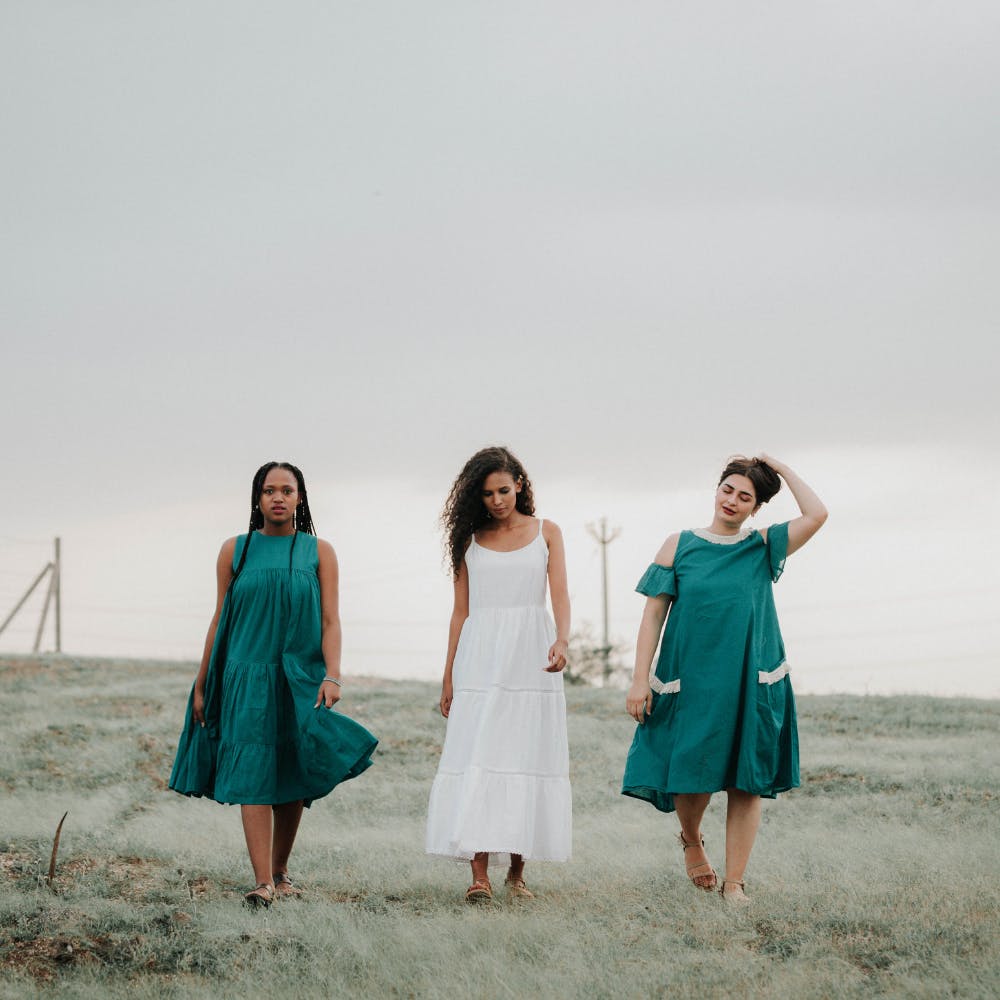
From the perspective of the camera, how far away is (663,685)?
7145 mm

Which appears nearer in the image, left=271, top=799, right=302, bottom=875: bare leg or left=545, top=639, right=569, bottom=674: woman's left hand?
left=545, top=639, right=569, bottom=674: woman's left hand

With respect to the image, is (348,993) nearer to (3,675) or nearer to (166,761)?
(166,761)

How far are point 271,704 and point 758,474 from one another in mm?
2908

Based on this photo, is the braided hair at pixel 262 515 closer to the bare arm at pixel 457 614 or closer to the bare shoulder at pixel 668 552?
the bare arm at pixel 457 614

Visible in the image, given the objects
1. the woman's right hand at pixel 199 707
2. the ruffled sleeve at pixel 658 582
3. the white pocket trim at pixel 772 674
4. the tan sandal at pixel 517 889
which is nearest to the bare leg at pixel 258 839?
the woman's right hand at pixel 199 707

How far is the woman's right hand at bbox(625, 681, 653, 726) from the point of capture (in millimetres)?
7043

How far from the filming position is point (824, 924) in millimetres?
6320

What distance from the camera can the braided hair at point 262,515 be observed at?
7470 mm

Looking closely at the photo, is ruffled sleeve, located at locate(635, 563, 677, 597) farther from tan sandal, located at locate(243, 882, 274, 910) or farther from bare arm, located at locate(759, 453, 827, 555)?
tan sandal, located at locate(243, 882, 274, 910)

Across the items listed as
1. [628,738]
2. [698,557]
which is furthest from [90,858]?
[628,738]

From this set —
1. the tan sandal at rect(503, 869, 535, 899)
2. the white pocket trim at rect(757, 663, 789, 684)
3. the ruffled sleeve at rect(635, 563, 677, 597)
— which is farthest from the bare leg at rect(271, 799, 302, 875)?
the white pocket trim at rect(757, 663, 789, 684)

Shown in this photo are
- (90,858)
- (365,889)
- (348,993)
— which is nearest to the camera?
(348,993)

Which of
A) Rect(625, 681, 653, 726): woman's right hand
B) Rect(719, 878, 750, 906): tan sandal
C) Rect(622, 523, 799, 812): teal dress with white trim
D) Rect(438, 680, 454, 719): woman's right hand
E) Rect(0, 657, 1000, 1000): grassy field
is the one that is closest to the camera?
Rect(0, 657, 1000, 1000): grassy field

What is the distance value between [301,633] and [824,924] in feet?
10.1
